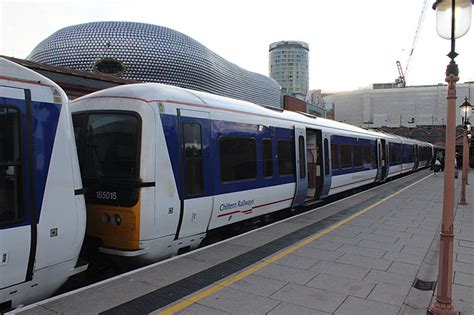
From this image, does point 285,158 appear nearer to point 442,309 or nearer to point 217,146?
point 217,146

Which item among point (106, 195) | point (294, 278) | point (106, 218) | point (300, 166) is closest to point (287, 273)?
point (294, 278)

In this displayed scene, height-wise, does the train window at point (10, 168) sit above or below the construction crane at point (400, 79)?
below

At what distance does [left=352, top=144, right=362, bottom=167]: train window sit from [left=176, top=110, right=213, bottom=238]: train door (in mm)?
10106

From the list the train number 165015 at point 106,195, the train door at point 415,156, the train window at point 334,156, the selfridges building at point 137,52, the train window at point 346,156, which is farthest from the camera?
the selfridges building at point 137,52

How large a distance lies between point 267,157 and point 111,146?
3971 mm

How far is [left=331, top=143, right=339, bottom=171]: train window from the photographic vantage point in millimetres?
12971

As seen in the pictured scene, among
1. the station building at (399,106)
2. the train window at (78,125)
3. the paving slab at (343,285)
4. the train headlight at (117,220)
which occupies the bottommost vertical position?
the paving slab at (343,285)

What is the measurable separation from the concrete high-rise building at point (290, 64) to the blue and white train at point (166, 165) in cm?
17783

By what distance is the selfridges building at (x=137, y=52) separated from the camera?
89.5m

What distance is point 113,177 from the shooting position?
5594mm

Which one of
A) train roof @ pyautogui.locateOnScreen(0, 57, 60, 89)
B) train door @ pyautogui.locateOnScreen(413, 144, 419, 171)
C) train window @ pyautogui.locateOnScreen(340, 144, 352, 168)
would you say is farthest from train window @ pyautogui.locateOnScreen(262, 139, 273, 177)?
train door @ pyautogui.locateOnScreen(413, 144, 419, 171)

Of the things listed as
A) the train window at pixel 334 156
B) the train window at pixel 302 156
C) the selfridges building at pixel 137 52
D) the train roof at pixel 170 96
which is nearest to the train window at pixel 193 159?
the train roof at pixel 170 96

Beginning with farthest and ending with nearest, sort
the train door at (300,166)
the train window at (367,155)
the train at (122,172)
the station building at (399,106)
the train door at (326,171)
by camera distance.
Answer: the station building at (399,106), the train window at (367,155), the train door at (326,171), the train door at (300,166), the train at (122,172)

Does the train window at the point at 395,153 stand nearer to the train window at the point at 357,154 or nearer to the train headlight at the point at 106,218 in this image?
the train window at the point at 357,154
